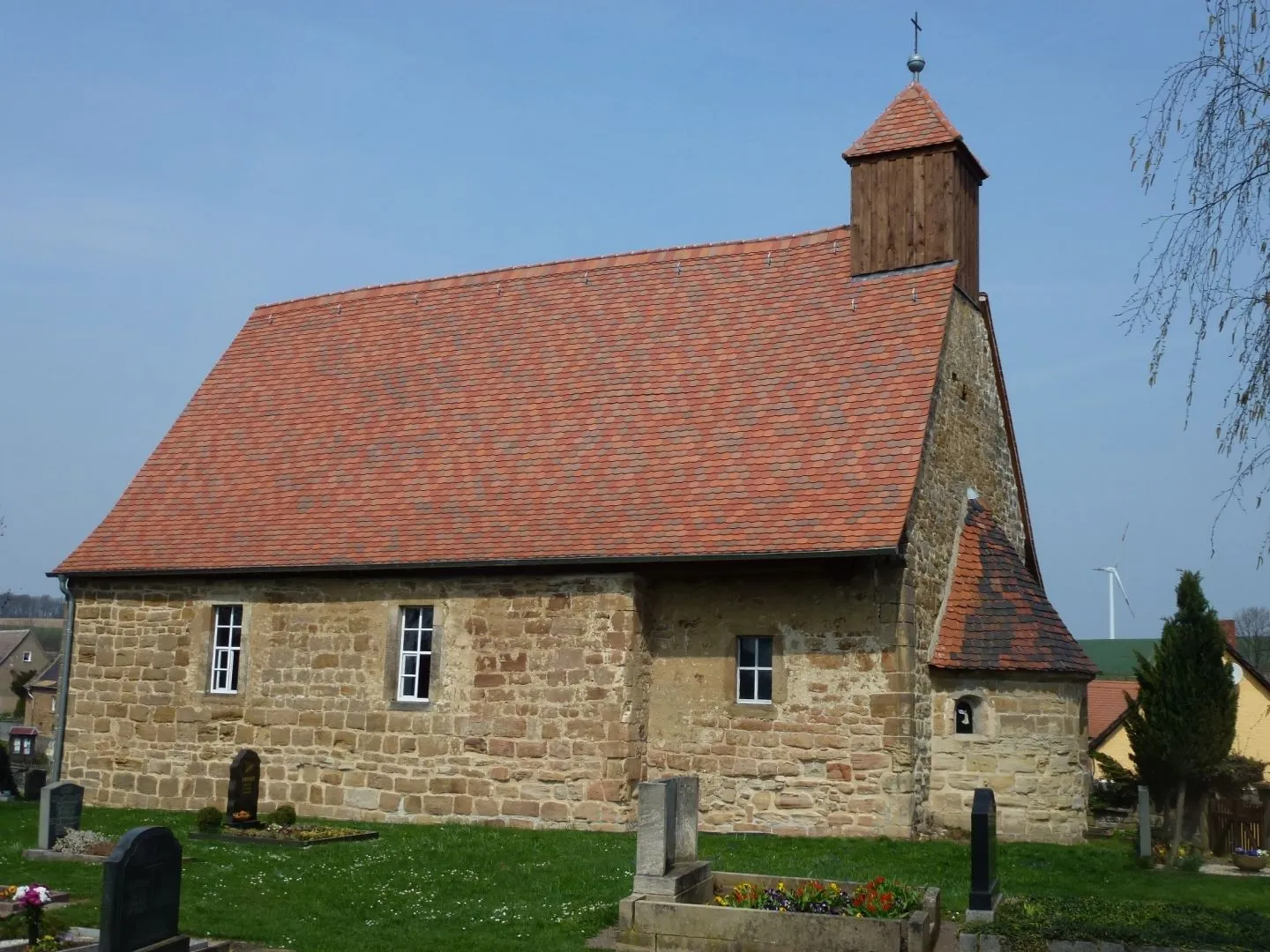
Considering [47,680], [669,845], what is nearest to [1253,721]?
[669,845]

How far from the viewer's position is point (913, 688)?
15.5 metres

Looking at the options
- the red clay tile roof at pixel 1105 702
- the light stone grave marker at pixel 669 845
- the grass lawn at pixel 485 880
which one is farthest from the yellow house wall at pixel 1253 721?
the light stone grave marker at pixel 669 845

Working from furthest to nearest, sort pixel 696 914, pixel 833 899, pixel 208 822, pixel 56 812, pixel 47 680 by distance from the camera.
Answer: pixel 47 680
pixel 208 822
pixel 56 812
pixel 833 899
pixel 696 914

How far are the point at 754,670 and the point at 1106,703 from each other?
2166 centimetres

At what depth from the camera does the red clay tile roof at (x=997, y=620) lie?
52.2ft

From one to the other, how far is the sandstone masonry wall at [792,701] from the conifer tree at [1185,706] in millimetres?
A: 7243

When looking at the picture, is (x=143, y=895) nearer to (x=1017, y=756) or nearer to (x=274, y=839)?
(x=274, y=839)

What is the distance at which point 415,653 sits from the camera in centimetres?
1772

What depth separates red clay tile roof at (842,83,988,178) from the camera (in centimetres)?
1867

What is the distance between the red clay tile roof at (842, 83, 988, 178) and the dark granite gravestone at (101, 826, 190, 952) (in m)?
14.0

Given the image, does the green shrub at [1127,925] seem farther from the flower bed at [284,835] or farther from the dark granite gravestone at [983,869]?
the flower bed at [284,835]

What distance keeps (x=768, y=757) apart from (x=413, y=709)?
188 inches

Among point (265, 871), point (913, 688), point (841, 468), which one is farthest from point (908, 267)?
point (265, 871)

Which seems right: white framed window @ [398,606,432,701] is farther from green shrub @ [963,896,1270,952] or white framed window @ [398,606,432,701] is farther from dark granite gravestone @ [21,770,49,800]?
green shrub @ [963,896,1270,952]
